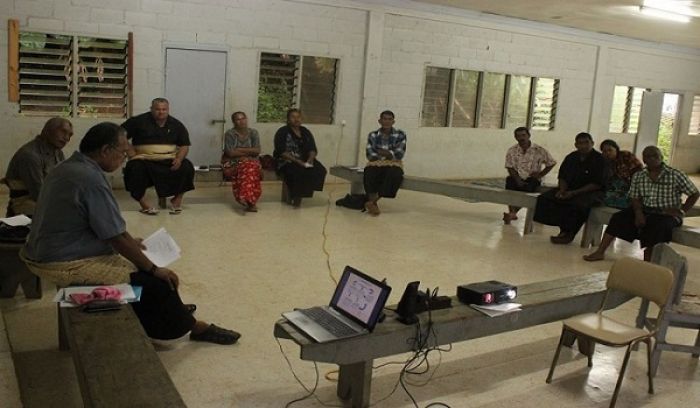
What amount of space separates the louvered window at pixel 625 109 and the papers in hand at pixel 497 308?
1003cm

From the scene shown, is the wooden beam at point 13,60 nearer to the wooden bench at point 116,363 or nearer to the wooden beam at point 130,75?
the wooden beam at point 130,75

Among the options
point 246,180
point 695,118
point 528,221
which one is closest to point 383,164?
point 246,180

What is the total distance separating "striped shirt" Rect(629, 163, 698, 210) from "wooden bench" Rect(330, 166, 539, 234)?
1.22 metres

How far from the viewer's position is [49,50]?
22.7 ft

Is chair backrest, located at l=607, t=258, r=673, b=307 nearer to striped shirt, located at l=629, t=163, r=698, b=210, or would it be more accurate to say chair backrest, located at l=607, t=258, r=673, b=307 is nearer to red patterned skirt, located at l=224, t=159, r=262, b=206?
striped shirt, located at l=629, t=163, r=698, b=210

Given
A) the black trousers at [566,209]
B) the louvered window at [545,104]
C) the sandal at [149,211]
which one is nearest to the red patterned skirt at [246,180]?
the sandal at [149,211]

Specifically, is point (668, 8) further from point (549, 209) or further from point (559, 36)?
point (549, 209)

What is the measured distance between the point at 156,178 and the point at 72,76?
167 centimetres

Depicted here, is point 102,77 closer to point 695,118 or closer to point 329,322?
point 329,322

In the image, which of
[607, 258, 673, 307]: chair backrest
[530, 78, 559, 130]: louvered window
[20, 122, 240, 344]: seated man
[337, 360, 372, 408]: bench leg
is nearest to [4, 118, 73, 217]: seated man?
[20, 122, 240, 344]: seated man

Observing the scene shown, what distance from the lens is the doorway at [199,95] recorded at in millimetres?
7688

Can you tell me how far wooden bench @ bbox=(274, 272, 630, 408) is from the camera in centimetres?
253

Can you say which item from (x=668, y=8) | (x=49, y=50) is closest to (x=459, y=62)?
(x=668, y=8)

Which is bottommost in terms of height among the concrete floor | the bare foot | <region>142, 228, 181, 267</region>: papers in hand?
the concrete floor
